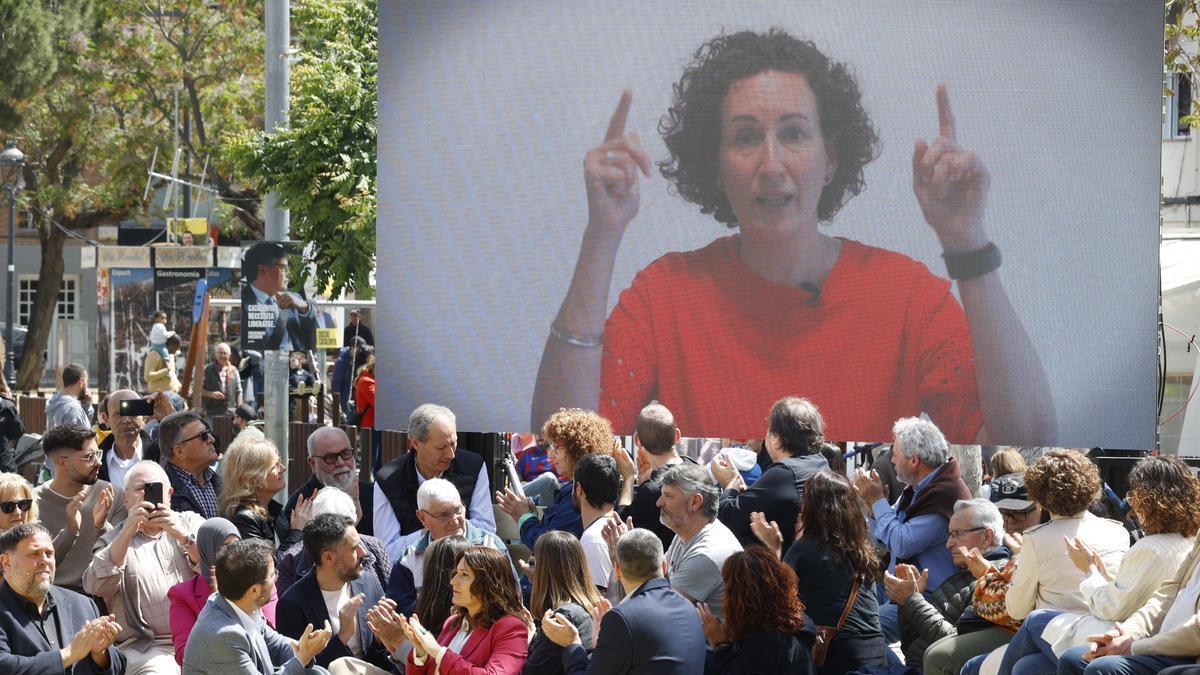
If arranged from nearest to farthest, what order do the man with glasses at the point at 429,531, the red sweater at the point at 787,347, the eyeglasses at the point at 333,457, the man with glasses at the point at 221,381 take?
the man with glasses at the point at 429,531, the eyeglasses at the point at 333,457, the red sweater at the point at 787,347, the man with glasses at the point at 221,381

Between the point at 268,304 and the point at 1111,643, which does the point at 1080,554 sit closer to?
the point at 1111,643

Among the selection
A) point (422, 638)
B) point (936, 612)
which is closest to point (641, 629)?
point (422, 638)

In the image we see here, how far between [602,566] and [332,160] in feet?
34.3

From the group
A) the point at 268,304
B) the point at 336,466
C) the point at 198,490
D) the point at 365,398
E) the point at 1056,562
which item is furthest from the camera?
the point at 365,398

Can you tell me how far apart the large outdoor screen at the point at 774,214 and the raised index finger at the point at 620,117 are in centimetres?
2

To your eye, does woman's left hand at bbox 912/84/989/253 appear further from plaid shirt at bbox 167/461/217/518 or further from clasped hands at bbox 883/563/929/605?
plaid shirt at bbox 167/461/217/518

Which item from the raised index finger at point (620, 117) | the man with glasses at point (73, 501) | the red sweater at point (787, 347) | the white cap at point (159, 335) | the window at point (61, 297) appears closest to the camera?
the man with glasses at point (73, 501)

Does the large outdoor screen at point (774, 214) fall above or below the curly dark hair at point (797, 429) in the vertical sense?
above

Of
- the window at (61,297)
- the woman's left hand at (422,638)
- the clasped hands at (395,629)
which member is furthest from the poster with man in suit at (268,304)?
the window at (61,297)

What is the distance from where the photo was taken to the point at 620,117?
31.6ft

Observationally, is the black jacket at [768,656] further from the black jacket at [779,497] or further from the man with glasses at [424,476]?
the man with glasses at [424,476]

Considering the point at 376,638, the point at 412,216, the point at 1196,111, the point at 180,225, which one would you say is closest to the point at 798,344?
the point at 412,216

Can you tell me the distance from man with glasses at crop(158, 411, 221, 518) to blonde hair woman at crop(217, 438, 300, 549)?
1.75 feet

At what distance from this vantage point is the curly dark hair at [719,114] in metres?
9.14
